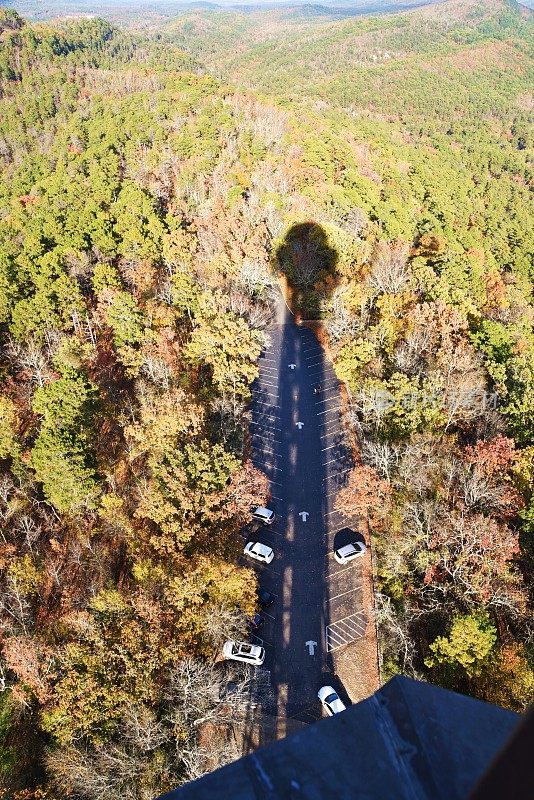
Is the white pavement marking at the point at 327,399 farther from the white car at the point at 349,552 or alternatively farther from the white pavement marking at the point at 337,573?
the white pavement marking at the point at 337,573

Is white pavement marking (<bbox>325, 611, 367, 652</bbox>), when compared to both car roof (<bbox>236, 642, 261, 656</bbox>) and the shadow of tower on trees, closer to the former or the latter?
car roof (<bbox>236, 642, 261, 656</bbox>)

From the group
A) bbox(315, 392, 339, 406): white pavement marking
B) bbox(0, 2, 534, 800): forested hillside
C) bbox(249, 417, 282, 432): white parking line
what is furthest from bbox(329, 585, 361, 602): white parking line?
bbox(315, 392, 339, 406): white pavement marking

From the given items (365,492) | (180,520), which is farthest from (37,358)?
(365,492)

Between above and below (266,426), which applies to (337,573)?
below

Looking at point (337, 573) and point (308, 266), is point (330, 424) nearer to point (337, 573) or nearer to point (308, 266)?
point (337, 573)

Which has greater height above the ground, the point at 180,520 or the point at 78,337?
the point at 78,337

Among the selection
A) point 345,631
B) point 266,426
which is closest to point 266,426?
point 266,426

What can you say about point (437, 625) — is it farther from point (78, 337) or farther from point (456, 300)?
point (78, 337)
